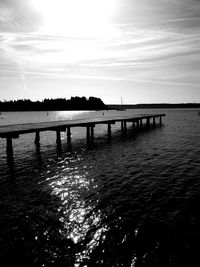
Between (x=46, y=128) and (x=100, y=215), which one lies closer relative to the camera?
(x=100, y=215)

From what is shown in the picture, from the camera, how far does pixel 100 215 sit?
10.4 meters

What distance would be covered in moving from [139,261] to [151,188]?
6686 mm

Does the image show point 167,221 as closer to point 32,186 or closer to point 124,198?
point 124,198

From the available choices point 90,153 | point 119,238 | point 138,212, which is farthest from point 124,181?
point 90,153

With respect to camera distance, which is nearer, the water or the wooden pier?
the water

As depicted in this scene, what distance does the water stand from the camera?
7695mm

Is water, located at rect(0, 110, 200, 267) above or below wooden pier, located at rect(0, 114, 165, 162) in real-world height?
below

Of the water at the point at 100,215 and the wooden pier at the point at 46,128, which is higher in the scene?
the wooden pier at the point at 46,128

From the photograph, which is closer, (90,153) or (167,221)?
(167,221)

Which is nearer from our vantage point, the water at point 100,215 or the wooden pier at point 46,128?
the water at point 100,215

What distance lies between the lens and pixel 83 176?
16594 mm

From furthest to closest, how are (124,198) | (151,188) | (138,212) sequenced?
(151,188)
(124,198)
(138,212)

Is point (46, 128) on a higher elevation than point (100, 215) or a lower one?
higher

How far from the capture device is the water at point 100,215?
7695mm
